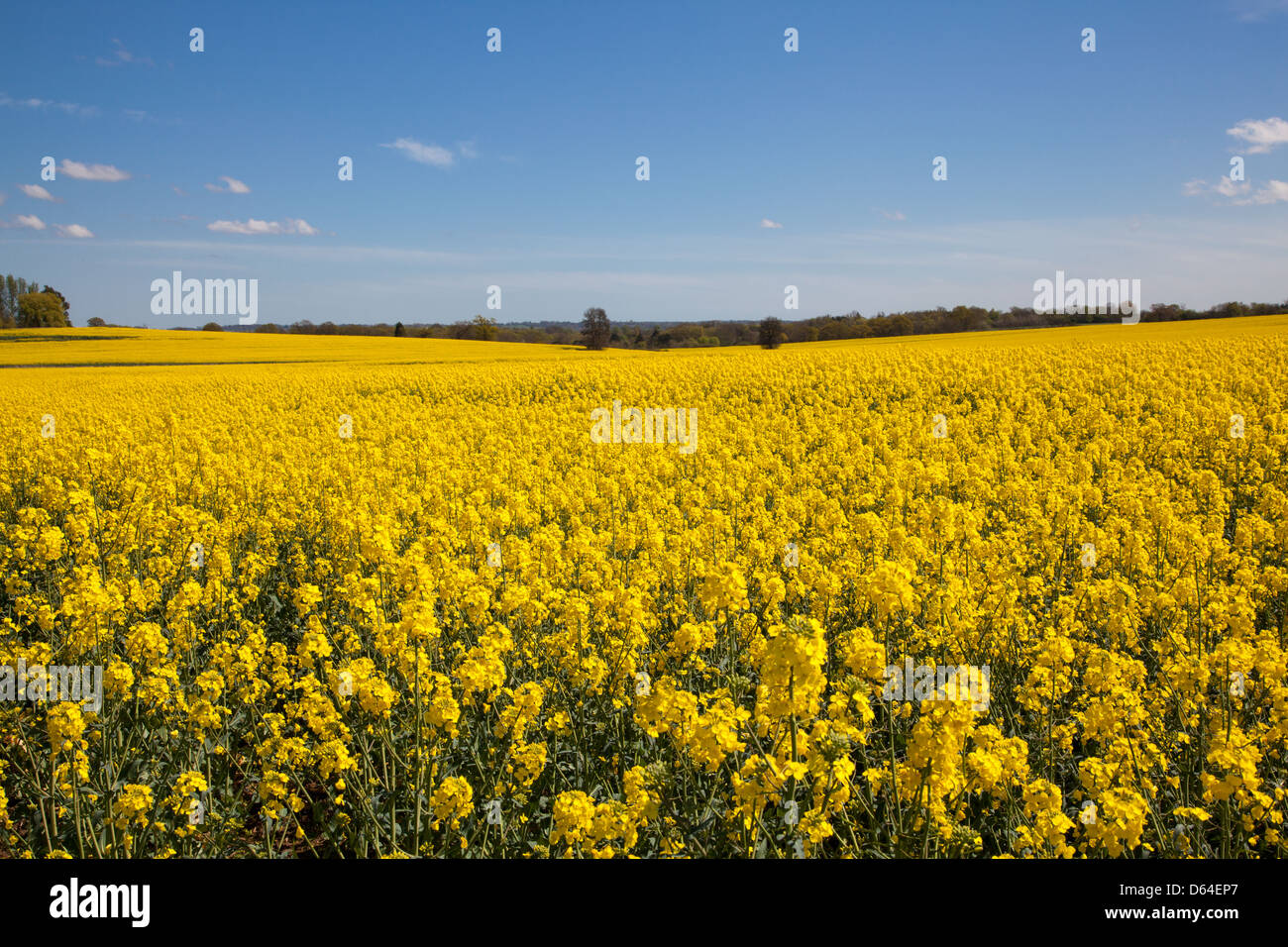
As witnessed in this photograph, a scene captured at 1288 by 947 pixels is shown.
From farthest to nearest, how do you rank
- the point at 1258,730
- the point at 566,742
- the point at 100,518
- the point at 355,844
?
the point at 100,518 < the point at 566,742 < the point at 1258,730 < the point at 355,844

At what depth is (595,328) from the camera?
59.2m

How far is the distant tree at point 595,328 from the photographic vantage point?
59062mm

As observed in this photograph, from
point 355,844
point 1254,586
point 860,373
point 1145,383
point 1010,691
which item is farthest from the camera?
point 860,373

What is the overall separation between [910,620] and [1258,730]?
1950mm

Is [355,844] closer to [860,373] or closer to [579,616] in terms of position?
[579,616]

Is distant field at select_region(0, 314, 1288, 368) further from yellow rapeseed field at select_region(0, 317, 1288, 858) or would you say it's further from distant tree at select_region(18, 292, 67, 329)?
yellow rapeseed field at select_region(0, 317, 1288, 858)

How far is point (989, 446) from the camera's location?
1193cm

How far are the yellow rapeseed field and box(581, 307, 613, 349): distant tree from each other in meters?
47.0

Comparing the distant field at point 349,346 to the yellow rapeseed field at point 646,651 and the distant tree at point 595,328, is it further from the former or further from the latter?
the yellow rapeseed field at point 646,651

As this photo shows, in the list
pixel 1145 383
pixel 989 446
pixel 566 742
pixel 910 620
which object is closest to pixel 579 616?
pixel 566 742

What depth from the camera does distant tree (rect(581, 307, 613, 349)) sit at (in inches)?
2325

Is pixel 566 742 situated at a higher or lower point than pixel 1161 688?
lower

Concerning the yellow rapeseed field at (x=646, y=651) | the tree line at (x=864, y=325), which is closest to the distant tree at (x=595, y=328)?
the tree line at (x=864, y=325)

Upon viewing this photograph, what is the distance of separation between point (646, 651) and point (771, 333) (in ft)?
149
